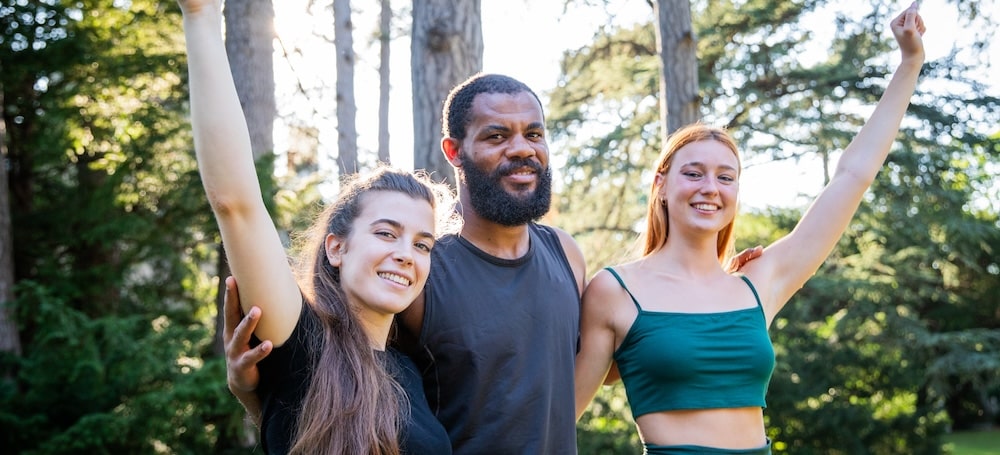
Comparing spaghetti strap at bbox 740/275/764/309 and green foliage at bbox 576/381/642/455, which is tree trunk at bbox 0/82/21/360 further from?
spaghetti strap at bbox 740/275/764/309

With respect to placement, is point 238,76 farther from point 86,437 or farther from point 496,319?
point 496,319

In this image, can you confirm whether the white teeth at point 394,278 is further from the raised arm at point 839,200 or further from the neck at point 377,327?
the raised arm at point 839,200

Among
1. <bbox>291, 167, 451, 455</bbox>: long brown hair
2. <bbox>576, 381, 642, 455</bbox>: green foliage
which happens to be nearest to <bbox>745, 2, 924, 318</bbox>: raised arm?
<bbox>291, 167, 451, 455</bbox>: long brown hair

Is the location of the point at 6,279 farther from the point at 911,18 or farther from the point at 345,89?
the point at 911,18

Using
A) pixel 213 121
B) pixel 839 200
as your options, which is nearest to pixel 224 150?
pixel 213 121

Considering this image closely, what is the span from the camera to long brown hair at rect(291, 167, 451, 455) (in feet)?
6.77

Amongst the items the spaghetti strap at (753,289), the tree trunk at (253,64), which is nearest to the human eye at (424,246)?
the spaghetti strap at (753,289)

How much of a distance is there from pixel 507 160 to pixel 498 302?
17.8 inches

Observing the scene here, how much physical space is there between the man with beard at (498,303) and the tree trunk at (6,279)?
7145 mm

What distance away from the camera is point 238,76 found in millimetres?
7742

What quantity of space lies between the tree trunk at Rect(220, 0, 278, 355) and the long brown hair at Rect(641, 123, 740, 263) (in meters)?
4.99

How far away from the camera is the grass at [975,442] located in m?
18.2

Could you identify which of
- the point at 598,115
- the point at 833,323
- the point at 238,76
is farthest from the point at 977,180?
the point at 238,76

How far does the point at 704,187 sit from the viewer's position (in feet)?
10.1
